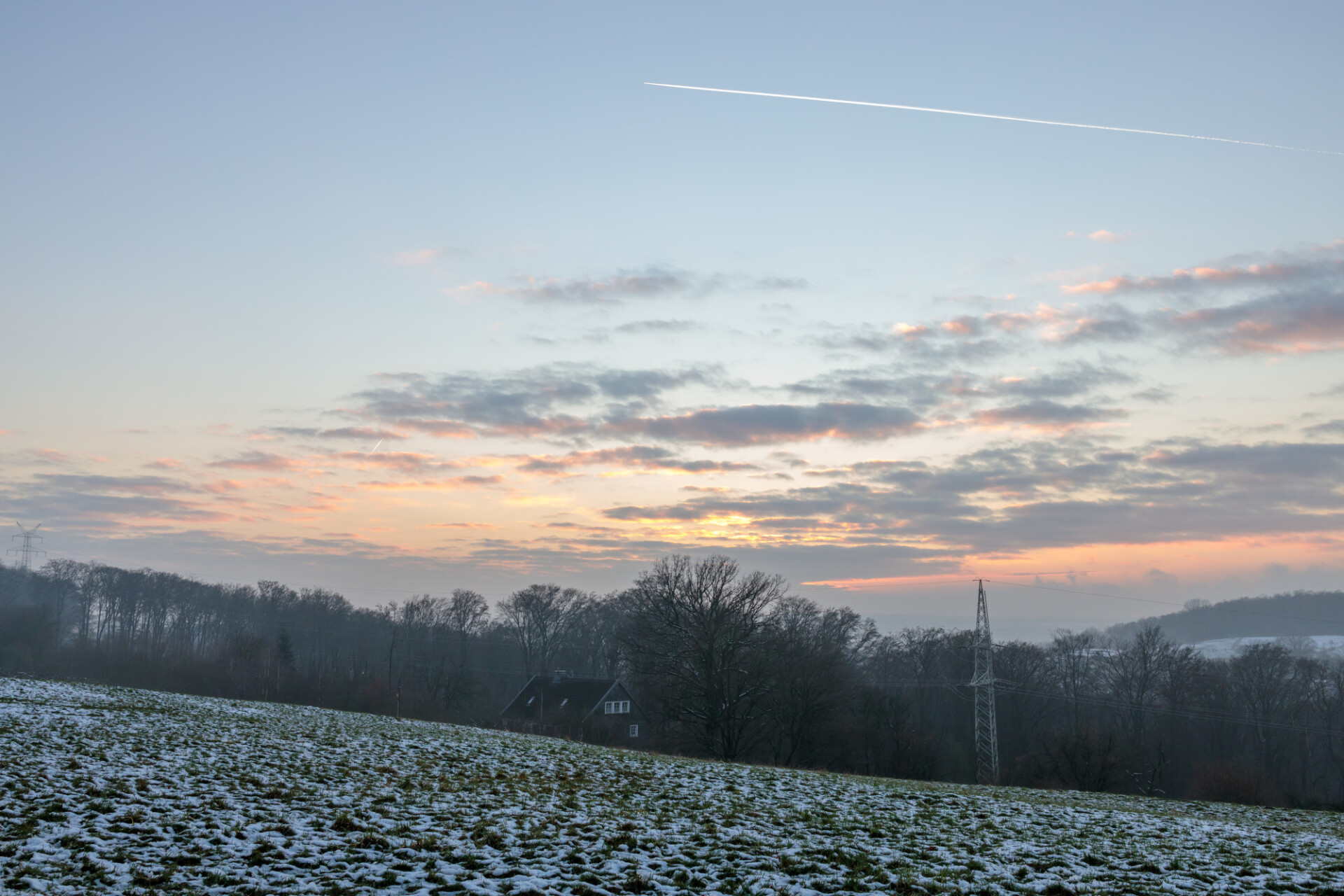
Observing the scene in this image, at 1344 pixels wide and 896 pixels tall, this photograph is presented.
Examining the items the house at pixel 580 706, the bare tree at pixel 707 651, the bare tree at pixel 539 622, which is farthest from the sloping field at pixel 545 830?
the bare tree at pixel 539 622

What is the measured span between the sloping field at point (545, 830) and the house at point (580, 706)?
5408 cm

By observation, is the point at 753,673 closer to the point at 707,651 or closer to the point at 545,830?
the point at 707,651

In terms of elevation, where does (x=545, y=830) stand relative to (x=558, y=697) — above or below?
above

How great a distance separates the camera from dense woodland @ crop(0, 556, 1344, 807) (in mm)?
50406

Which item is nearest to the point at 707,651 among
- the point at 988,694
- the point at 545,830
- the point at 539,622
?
the point at 988,694

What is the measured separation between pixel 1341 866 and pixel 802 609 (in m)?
79.1

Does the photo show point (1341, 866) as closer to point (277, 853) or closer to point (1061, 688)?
point (277, 853)

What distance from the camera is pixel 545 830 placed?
13125mm

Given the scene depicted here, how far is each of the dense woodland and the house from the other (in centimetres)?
289

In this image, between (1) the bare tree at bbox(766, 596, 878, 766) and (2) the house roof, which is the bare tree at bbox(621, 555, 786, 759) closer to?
(1) the bare tree at bbox(766, 596, 878, 766)

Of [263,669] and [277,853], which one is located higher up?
[277,853]

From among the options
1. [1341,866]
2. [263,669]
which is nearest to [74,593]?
[263,669]

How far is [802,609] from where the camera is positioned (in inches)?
3570

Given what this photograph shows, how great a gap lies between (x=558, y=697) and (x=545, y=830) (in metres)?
75.6
